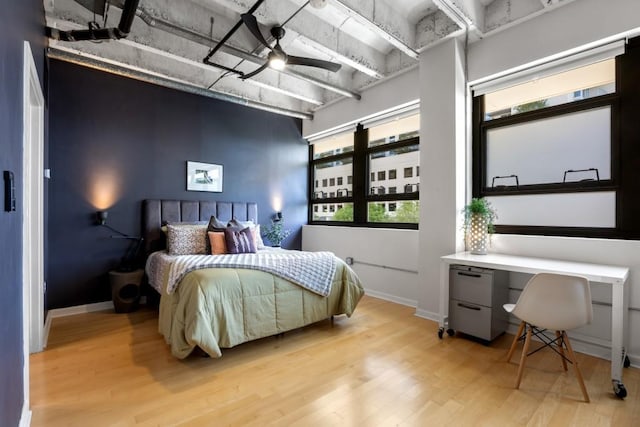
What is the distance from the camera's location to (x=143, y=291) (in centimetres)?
374

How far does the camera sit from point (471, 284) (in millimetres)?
2766

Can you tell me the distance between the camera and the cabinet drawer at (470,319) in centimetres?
267

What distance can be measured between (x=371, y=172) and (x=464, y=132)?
160cm

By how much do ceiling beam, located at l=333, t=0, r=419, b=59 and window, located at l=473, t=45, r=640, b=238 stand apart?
1.00 metres

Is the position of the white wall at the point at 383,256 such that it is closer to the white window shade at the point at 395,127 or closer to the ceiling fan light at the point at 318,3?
the white window shade at the point at 395,127

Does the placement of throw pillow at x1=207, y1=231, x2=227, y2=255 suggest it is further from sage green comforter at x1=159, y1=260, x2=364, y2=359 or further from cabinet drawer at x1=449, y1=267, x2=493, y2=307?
cabinet drawer at x1=449, y1=267, x2=493, y2=307

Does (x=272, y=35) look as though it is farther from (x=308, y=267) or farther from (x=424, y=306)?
(x=424, y=306)

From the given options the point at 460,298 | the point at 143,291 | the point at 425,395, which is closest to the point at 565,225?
the point at 460,298

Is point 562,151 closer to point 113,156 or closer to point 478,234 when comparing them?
point 478,234

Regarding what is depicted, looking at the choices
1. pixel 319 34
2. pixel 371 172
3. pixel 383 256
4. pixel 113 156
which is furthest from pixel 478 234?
pixel 113 156

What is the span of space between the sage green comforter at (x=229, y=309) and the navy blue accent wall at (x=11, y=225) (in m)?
0.92

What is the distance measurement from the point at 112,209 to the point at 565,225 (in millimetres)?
4933

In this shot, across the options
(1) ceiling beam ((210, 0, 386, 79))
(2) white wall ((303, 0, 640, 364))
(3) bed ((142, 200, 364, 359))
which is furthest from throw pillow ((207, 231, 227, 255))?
(1) ceiling beam ((210, 0, 386, 79))

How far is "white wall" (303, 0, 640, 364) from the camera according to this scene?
2.45 m
